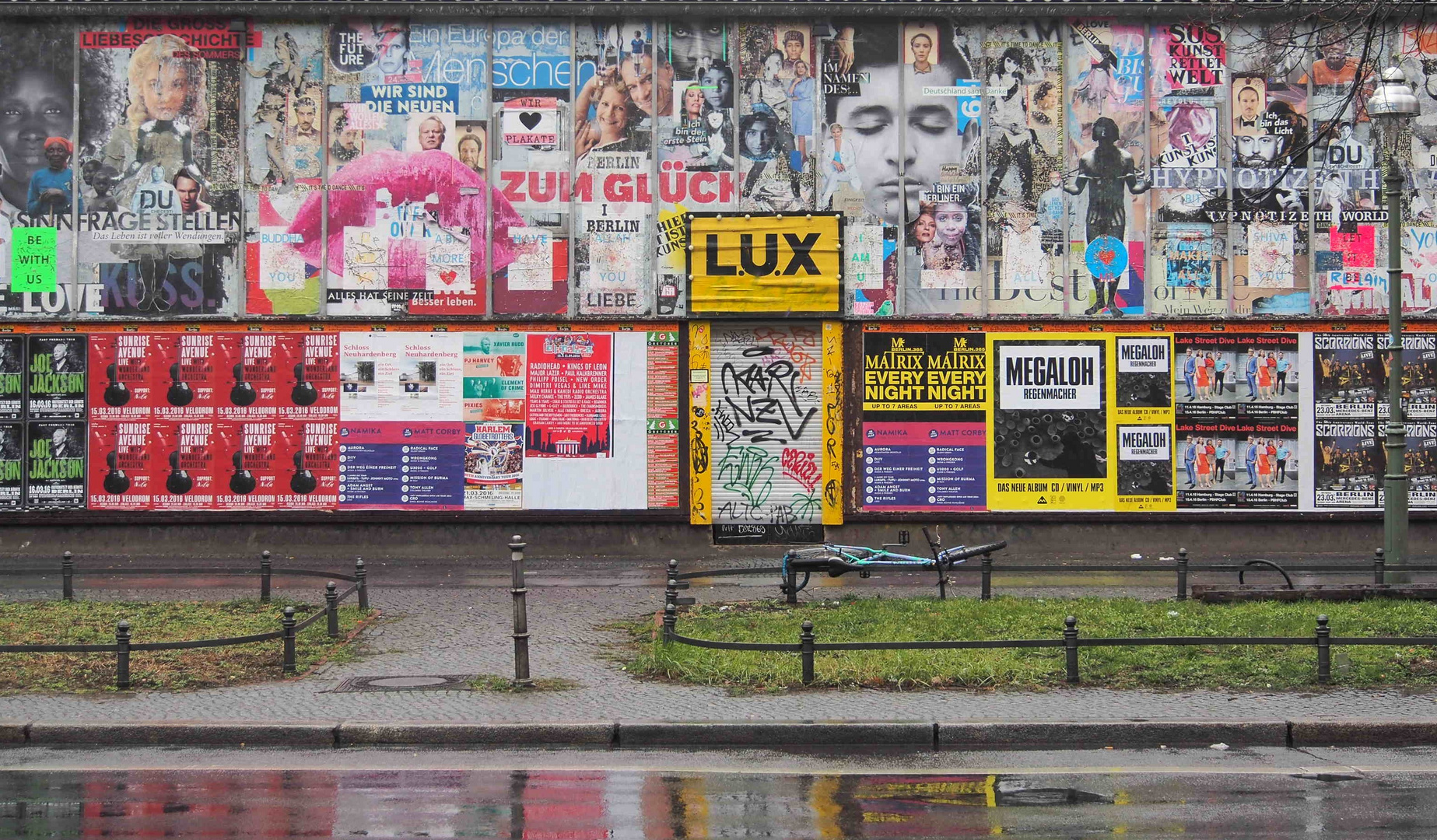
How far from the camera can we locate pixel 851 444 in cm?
2220

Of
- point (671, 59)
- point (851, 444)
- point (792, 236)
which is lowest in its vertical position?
point (851, 444)

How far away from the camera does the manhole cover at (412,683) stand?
437 inches

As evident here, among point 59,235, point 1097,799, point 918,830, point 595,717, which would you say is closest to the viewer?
point 918,830

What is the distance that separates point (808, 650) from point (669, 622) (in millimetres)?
1765

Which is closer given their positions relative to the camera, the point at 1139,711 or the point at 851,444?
the point at 1139,711

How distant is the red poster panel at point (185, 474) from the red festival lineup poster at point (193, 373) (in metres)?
0.43

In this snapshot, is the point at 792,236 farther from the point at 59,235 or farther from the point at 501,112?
the point at 59,235

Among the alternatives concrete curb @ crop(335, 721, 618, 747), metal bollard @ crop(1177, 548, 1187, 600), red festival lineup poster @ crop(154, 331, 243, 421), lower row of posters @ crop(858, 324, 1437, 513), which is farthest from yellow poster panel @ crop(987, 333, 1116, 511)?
concrete curb @ crop(335, 721, 618, 747)

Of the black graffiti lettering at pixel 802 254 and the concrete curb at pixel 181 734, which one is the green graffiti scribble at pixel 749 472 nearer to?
the black graffiti lettering at pixel 802 254

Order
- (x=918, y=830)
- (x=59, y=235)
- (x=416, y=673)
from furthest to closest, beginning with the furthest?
(x=59, y=235), (x=416, y=673), (x=918, y=830)

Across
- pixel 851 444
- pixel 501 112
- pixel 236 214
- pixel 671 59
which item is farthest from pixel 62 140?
pixel 851 444

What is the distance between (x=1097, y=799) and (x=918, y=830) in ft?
4.62

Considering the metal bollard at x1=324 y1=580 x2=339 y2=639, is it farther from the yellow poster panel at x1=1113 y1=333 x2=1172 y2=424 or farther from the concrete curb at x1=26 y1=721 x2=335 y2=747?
the yellow poster panel at x1=1113 y1=333 x2=1172 y2=424

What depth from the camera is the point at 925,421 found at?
22.2m
